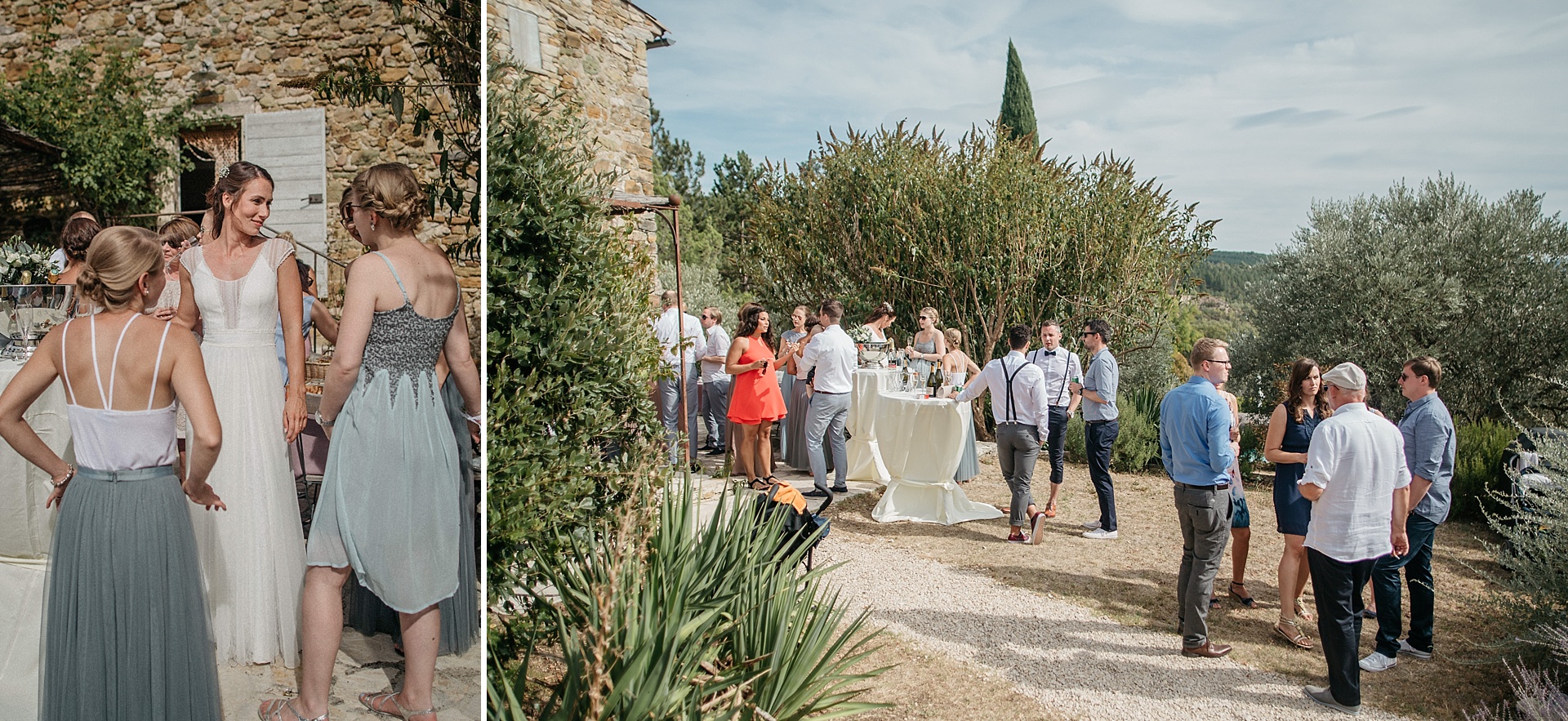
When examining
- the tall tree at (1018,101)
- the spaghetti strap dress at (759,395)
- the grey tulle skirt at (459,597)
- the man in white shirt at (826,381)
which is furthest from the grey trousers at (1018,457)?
the tall tree at (1018,101)

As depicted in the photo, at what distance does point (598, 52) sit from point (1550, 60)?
939 centimetres

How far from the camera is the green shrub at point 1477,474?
23.8ft

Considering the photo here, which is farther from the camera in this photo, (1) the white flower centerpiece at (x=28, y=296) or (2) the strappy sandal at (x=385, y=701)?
(2) the strappy sandal at (x=385, y=701)

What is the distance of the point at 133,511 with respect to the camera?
1283 millimetres

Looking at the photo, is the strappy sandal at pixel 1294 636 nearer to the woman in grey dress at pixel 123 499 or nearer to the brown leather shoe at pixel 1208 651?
the brown leather shoe at pixel 1208 651

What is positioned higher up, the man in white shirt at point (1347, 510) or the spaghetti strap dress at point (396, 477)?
the spaghetti strap dress at point (396, 477)

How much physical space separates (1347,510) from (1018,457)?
2557mm

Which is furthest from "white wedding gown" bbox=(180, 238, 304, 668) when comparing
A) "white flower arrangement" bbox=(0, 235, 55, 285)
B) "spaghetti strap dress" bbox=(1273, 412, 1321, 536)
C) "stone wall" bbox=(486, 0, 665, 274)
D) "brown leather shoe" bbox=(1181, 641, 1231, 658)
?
"spaghetti strap dress" bbox=(1273, 412, 1321, 536)

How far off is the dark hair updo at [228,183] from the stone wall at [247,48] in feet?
0.33

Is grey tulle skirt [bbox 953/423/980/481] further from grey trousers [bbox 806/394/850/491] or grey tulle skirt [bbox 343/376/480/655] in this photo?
grey tulle skirt [bbox 343/376/480/655]

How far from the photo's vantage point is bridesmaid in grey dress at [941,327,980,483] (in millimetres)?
7188

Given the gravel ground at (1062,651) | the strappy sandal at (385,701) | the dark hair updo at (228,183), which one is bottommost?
the gravel ground at (1062,651)

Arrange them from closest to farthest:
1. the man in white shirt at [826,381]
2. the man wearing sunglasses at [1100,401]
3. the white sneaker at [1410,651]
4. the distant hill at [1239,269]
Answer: the white sneaker at [1410,651]
the man wearing sunglasses at [1100,401]
the man in white shirt at [826,381]
the distant hill at [1239,269]

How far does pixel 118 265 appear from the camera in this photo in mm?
1218
